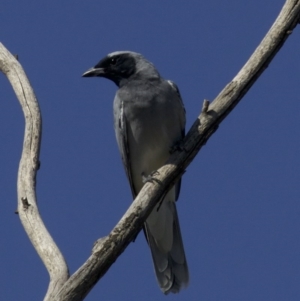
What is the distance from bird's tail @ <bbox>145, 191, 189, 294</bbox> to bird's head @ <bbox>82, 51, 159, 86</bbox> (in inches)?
61.9

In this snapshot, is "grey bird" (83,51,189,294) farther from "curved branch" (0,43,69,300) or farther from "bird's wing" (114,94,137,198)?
"curved branch" (0,43,69,300)

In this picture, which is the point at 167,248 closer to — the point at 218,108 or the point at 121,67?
the point at 121,67

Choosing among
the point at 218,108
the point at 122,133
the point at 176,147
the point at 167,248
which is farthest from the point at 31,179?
the point at 167,248

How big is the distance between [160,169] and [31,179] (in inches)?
49.0

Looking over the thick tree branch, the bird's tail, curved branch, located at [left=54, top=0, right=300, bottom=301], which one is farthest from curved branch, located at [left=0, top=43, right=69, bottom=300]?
the bird's tail

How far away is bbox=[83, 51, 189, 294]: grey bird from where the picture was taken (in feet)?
30.1

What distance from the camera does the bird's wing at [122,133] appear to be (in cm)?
924

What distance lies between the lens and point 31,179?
7.78m

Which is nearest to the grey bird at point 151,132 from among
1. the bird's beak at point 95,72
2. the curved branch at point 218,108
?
the bird's beak at point 95,72

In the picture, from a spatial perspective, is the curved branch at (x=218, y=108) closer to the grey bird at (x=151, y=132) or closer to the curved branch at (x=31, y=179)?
the curved branch at (x=31, y=179)

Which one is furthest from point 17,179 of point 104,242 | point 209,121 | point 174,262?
point 174,262

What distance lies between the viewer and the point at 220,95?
793cm

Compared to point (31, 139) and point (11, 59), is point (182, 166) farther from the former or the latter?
point (11, 59)

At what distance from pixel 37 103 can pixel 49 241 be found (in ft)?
5.63
